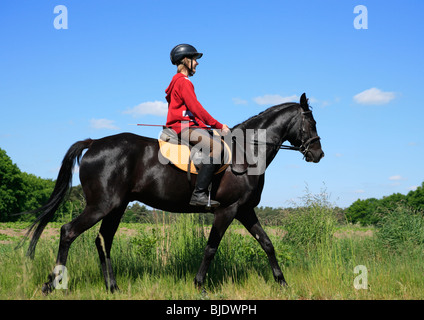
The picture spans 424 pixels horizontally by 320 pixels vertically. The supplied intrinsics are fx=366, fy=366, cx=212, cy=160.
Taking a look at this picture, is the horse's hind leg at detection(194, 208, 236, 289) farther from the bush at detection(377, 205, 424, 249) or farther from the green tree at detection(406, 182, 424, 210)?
the green tree at detection(406, 182, 424, 210)

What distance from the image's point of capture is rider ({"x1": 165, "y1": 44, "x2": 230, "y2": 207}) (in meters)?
5.64

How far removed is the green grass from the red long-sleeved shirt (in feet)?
8.16

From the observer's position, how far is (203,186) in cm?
565

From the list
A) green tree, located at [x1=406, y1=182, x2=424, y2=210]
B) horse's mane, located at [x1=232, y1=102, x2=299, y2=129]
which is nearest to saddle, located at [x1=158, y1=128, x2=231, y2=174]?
horse's mane, located at [x1=232, y1=102, x2=299, y2=129]

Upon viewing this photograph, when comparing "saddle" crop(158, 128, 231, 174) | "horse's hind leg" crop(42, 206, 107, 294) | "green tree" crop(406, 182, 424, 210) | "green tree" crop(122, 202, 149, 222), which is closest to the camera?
"horse's hind leg" crop(42, 206, 107, 294)

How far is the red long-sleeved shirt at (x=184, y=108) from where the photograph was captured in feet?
18.5

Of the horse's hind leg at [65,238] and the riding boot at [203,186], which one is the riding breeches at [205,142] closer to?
the riding boot at [203,186]

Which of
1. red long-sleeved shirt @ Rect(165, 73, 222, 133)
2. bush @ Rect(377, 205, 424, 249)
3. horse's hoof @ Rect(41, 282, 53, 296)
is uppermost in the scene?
red long-sleeved shirt @ Rect(165, 73, 222, 133)

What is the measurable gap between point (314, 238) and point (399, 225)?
2482mm

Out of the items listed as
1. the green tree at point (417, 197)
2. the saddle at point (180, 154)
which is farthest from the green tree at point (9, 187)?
the green tree at point (417, 197)

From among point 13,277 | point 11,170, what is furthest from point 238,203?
point 11,170

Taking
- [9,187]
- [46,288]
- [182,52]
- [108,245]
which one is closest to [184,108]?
[182,52]

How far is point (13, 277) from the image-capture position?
20.4ft
